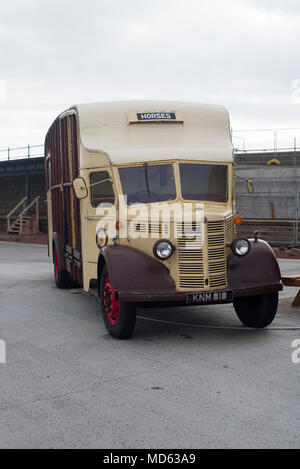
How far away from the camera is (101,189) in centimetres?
848

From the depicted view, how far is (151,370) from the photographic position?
20.6 ft

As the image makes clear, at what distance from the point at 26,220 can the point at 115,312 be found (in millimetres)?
30086

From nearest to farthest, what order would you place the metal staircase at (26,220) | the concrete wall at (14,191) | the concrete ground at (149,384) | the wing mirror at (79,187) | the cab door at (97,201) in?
the concrete ground at (149,384) < the cab door at (97,201) < the wing mirror at (79,187) < the metal staircase at (26,220) < the concrete wall at (14,191)

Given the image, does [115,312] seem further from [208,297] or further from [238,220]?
[238,220]

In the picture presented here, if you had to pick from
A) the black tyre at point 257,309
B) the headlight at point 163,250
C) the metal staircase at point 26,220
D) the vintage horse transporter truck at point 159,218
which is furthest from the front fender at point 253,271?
the metal staircase at point 26,220

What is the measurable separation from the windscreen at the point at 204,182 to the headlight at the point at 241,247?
2.82ft

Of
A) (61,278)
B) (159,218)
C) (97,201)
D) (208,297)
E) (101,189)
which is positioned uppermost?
(101,189)

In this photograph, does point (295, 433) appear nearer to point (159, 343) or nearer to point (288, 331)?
point (159, 343)

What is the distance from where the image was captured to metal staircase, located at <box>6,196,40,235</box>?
35594 mm

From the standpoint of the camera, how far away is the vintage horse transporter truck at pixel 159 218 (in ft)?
24.2

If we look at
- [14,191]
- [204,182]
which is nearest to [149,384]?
[204,182]

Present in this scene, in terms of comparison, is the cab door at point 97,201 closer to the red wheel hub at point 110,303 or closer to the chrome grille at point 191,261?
the red wheel hub at point 110,303

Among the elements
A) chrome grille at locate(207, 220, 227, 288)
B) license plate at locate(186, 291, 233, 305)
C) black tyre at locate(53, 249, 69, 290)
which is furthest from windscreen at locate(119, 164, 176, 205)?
black tyre at locate(53, 249, 69, 290)

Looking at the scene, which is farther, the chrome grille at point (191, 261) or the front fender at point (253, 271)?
the front fender at point (253, 271)
